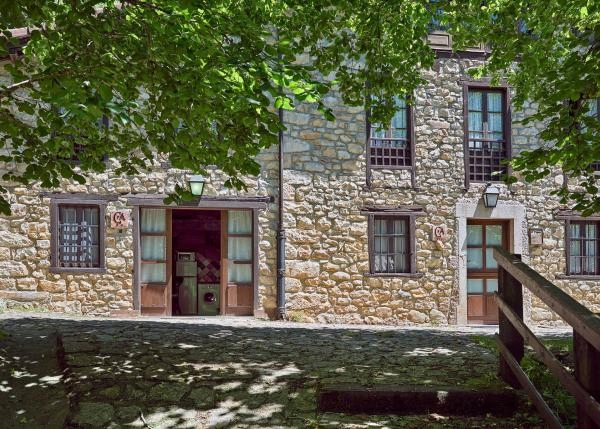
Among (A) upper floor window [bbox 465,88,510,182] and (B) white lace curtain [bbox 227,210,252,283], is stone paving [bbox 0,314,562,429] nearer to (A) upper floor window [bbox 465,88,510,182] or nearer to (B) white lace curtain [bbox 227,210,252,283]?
(B) white lace curtain [bbox 227,210,252,283]

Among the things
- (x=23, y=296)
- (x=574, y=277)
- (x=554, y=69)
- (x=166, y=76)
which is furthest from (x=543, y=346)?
(x=574, y=277)

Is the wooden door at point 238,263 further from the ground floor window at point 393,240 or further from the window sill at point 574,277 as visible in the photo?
→ the window sill at point 574,277

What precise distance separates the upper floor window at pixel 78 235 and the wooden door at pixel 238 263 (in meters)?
2.24

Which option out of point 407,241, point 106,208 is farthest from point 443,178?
point 106,208

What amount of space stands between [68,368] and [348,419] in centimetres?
229

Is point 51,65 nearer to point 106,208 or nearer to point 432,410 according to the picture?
point 432,410

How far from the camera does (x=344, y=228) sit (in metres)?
10.3

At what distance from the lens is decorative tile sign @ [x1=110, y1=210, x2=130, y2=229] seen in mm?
9578

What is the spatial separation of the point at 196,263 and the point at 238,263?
204cm

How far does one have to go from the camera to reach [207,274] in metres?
12.1

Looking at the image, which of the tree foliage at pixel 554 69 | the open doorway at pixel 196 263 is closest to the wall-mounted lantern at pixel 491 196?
the tree foliage at pixel 554 69

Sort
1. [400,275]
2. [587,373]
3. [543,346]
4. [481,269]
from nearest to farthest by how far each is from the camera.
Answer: [587,373], [543,346], [400,275], [481,269]

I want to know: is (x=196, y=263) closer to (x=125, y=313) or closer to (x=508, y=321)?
(x=125, y=313)

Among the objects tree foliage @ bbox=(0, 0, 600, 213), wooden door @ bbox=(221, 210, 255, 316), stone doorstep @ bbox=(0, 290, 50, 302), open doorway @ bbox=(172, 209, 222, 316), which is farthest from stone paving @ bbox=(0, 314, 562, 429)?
open doorway @ bbox=(172, 209, 222, 316)
